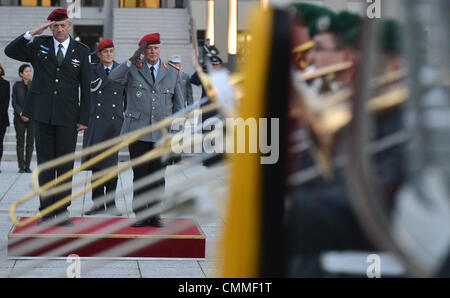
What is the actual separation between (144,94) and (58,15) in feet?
3.12

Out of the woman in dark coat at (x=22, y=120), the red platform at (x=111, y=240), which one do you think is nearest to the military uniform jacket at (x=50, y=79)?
the red platform at (x=111, y=240)

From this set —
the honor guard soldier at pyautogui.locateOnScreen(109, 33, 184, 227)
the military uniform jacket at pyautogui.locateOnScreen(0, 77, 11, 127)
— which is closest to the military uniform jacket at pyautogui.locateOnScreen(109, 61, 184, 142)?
the honor guard soldier at pyautogui.locateOnScreen(109, 33, 184, 227)

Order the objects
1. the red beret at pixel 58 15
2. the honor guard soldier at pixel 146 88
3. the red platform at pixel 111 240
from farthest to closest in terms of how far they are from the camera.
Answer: the honor guard soldier at pixel 146 88, the red beret at pixel 58 15, the red platform at pixel 111 240

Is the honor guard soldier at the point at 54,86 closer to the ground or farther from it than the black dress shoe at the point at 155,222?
farther from it

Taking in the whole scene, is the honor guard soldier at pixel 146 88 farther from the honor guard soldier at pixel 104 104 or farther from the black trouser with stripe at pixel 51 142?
the honor guard soldier at pixel 104 104

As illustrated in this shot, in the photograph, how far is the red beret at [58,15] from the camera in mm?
5838

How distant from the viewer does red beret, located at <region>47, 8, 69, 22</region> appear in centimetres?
584

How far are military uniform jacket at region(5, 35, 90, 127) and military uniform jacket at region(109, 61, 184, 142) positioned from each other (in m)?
0.33

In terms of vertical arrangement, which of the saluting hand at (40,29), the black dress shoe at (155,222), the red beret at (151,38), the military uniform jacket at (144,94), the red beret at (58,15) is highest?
the red beret at (58,15)

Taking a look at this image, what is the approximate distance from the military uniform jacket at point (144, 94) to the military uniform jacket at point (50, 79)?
1.07ft

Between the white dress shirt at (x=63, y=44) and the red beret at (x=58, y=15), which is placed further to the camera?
the white dress shirt at (x=63, y=44)

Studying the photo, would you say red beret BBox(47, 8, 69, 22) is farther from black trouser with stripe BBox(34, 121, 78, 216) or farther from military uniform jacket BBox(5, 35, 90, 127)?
black trouser with stripe BBox(34, 121, 78, 216)

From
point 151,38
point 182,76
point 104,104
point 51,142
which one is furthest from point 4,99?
point 151,38

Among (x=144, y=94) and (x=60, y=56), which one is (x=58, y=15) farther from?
(x=144, y=94)
